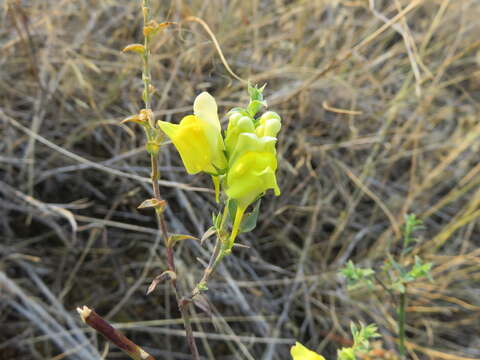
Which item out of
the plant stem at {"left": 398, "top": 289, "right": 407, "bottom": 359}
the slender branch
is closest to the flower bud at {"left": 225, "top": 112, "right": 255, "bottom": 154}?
the slender branch

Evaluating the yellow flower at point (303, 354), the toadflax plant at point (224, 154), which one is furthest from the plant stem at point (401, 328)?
the toadflax plant at point (224, 154)

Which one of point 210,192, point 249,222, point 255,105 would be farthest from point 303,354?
point 210,192

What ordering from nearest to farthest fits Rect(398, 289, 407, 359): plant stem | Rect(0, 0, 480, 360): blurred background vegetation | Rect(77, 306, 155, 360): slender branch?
Rect(77, 306, 155, 360): slender branch < Rect(398, 289, 407, 359): plant stem < Rect(0, 0, 480, 360): blurred background vegetation

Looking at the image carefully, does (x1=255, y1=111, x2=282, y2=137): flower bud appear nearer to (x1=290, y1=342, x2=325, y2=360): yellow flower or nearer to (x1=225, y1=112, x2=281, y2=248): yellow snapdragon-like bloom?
(x1=225, y1=112, x2=281, y2=248): yellow snapdragon-like bloom

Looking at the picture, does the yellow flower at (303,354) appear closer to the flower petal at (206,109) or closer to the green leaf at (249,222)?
the green leaf at (249,222)

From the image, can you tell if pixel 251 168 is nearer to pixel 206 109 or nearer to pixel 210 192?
pixel 206 109

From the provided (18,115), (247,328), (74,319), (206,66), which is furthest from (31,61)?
(247,328)

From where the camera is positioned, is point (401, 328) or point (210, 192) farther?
point (210, 192)
